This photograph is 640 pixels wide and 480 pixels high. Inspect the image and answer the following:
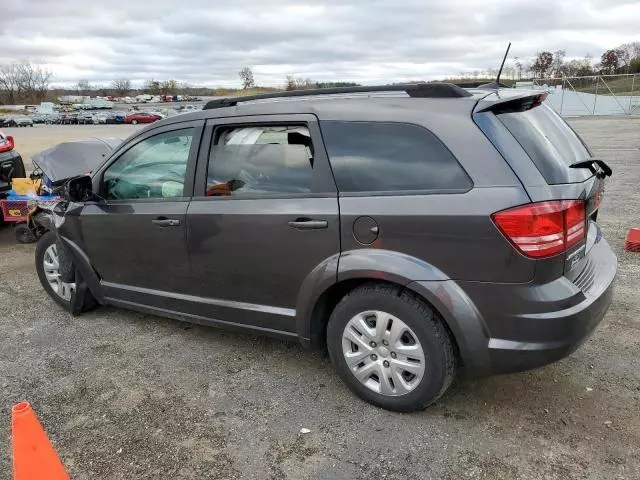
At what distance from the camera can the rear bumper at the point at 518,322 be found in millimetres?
2525

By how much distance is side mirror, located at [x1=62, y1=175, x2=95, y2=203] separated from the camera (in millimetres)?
3965

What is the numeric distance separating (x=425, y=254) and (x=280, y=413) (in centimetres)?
124

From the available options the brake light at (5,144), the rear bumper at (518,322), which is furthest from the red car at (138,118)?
the rear bumper at (518,322)

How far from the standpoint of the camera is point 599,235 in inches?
131

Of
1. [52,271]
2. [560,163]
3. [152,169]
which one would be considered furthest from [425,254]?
[52,271]

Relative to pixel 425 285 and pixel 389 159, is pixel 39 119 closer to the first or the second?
pixel 389 159

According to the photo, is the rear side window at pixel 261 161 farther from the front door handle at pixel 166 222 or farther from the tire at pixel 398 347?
the tire at pixel 398 347

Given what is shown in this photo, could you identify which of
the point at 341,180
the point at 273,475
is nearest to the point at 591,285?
the point at 341,180

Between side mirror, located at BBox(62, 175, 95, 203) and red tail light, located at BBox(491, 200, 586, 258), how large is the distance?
3.00m

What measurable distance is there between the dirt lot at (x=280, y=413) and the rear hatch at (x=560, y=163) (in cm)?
80

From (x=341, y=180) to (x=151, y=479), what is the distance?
1774mm

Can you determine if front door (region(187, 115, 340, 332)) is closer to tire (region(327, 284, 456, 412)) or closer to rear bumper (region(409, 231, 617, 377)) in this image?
tire (region(327, 284, 456, 412))

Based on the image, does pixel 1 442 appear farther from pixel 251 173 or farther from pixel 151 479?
pixel 251 173

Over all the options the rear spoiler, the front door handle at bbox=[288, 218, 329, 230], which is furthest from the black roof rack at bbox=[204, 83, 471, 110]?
the front door handle at bbox=[288, 218, 329, 230]
